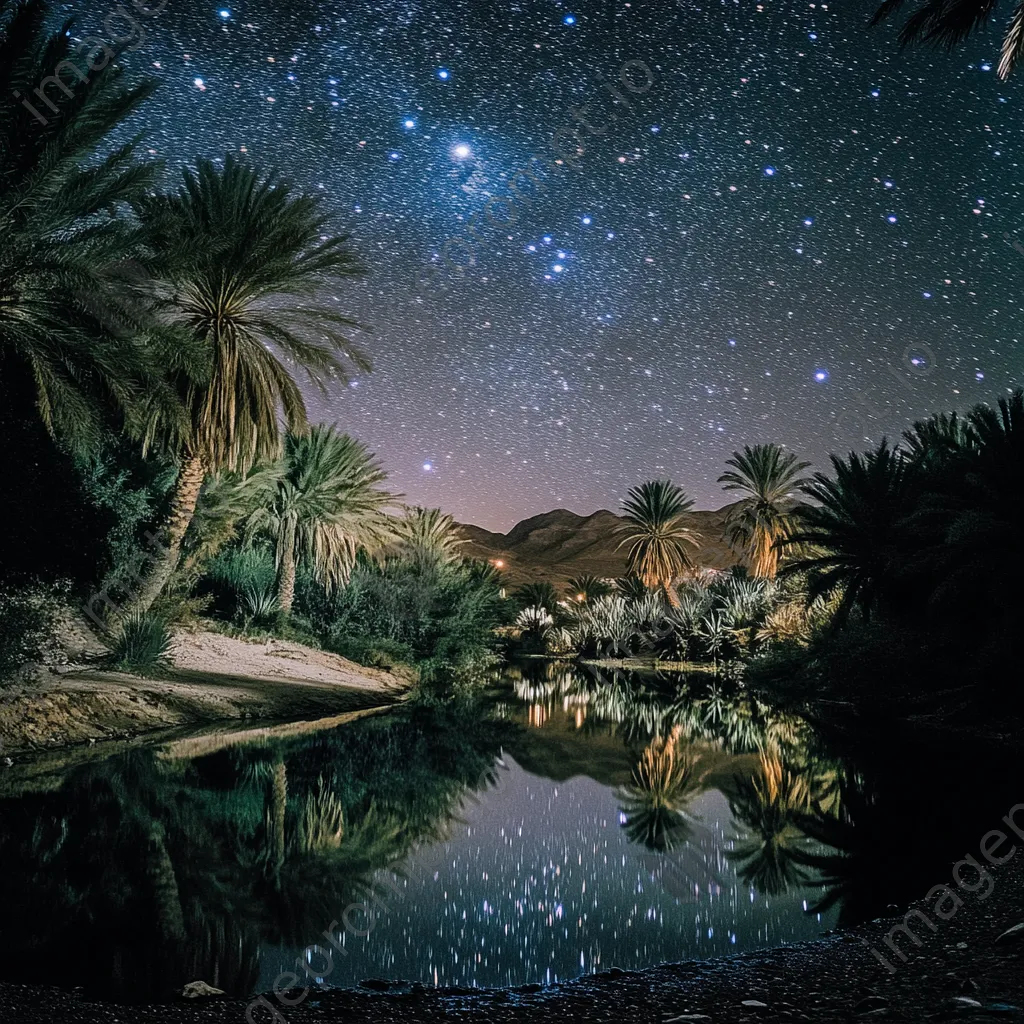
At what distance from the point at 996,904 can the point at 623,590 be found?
5638cm

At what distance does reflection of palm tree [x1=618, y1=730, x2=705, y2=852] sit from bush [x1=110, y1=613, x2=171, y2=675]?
9527 mm

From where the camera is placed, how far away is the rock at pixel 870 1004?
284cm

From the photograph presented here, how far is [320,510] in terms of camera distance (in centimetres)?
2603

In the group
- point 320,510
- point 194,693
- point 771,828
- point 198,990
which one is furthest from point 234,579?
point 198,990

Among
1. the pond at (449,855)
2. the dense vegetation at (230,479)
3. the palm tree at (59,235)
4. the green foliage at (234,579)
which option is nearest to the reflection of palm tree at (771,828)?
the pond at (449,855)

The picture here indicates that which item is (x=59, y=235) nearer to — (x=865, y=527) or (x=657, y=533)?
(x=865, y=527)

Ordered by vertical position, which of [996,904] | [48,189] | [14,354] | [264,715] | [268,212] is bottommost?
[264,715]

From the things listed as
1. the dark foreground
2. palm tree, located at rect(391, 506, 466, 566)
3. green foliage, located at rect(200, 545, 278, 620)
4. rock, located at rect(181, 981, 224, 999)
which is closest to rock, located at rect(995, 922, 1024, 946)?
the dark foreground

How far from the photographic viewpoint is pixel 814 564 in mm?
20094

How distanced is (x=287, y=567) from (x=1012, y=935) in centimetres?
2456

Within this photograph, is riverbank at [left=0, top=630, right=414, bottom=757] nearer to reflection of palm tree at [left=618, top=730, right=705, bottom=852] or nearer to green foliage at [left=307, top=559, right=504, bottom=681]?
green foliage at [left=307, top=559, right=504, bottom=681]

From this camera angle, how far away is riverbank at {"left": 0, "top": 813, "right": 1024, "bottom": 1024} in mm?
2889

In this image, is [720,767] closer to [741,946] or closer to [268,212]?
[741,946]

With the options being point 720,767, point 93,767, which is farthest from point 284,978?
point 720,767
